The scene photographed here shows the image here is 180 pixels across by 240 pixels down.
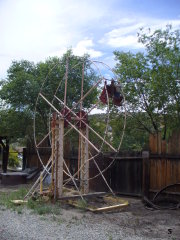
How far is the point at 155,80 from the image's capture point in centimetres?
1203

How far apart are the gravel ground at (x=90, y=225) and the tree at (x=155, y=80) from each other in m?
4.95

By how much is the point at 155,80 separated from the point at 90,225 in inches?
259

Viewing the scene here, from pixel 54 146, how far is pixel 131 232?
4237mm

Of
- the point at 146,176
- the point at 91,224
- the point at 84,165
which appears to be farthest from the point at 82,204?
the point at 146,176

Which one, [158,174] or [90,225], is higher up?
[158,174]

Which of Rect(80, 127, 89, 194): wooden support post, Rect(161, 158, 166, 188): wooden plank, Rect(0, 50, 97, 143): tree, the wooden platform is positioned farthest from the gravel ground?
Rect(0, 50, 97, 143): tree

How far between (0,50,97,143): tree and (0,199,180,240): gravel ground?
796 cm

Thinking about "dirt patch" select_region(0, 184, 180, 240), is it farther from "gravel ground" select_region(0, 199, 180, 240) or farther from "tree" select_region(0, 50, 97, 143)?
"tree" select_region(0, 50, 97, 143)

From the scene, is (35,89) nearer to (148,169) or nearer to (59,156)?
(59,156)

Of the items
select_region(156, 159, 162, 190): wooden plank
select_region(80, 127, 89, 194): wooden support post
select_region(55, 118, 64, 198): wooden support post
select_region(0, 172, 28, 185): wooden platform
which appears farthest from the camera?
select_region(0, 172, 28, 185): wooden platform

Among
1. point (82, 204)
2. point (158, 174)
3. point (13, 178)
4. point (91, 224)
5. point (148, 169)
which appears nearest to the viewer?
point (91, 224)

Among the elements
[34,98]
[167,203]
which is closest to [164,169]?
[167,203]

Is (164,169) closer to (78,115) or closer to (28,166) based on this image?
(78,115)

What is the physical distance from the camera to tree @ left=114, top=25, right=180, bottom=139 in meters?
12.1
